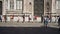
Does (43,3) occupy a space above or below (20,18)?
above

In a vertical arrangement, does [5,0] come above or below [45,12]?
above

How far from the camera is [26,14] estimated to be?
124 feet

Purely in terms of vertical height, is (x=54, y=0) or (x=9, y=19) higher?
(x=54, y=0)

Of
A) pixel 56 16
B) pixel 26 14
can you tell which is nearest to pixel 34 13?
pixel 26 14

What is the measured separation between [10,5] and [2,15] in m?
2.61

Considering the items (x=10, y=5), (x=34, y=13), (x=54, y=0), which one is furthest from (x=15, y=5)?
(x=54, y=0)

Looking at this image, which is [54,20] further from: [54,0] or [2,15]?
[2,15]

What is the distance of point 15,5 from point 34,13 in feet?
13.0

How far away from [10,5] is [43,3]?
630cm

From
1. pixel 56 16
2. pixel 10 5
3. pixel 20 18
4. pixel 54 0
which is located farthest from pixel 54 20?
pixel 10 5

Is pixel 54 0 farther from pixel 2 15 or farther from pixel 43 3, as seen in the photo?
pixel 2 15

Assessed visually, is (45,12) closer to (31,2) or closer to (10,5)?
(31,2)

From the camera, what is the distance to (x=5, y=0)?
38344 mm

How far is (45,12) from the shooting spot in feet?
125
